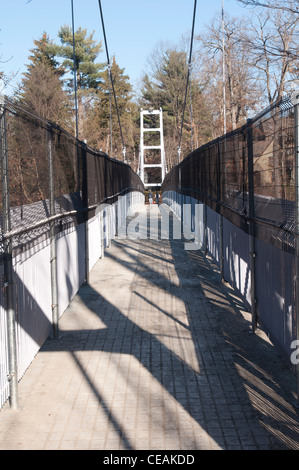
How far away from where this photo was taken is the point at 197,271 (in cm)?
1005

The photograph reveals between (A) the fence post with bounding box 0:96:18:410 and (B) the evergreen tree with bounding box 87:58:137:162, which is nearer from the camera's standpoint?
(A) the fence post with bounding box 0:96:18:410

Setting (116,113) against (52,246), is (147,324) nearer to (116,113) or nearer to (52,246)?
(52,246)

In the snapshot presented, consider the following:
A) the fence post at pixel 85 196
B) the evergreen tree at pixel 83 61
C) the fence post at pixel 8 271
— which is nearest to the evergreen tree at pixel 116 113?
the evergreen tree at pixel 83 61

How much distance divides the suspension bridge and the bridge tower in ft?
167

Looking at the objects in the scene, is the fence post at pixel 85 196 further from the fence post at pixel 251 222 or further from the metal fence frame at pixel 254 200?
the fence post at pixel 251 222

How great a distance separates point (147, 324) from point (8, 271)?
2.64 m

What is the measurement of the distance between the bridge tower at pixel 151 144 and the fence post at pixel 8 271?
54.0 meters

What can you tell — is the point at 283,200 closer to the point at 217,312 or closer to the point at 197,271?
the point at 217,312

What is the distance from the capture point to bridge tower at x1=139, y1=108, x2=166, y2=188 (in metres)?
59.7

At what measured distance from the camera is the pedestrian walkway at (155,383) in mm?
3723

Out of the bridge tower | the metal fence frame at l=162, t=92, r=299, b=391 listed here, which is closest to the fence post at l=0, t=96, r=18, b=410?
the metal fence frame at l=162, t=92, r=299, b=391

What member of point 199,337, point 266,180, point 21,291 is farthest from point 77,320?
point 266,180

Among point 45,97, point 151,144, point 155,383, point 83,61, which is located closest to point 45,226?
point 155,383

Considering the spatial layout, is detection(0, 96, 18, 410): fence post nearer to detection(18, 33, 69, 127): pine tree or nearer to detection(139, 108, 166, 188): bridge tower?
detection(18, 33, 69, 127): pine tree
